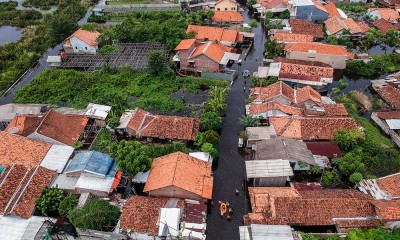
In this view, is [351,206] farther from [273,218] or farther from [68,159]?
[68,159]

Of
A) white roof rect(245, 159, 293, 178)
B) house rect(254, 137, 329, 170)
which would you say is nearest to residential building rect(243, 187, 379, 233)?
white roof rect(245, 159, 293, 178)

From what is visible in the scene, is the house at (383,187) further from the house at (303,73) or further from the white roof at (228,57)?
the white roof at (228,57)

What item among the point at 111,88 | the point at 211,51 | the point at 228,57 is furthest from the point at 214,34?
the point at 111,88

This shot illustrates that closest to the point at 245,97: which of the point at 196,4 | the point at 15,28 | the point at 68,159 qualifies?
the point at 68,159

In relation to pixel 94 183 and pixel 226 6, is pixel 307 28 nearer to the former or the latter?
pixel 226 6

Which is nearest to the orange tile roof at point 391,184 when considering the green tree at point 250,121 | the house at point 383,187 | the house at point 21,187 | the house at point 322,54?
the house at point 383,187

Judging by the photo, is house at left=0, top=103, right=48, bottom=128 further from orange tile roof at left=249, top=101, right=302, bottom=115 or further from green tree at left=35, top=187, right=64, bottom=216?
orange tile roof at left=249, top=101, right=302, bottom=115
